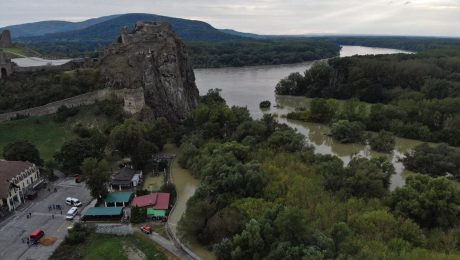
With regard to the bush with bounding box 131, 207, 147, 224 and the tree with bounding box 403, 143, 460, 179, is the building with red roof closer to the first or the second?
the bush with bounding box 131, 207, 147, 224

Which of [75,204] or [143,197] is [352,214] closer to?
[143,197]

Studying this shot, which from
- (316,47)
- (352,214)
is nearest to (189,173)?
(352,214)

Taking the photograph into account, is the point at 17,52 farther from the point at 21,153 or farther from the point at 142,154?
the point at 142,154

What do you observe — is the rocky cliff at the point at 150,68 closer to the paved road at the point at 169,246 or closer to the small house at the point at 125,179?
the small house at the point at 125,179

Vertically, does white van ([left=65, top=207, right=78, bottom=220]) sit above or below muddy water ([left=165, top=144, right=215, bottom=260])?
above

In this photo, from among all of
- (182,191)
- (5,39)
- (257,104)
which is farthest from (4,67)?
(257,104)

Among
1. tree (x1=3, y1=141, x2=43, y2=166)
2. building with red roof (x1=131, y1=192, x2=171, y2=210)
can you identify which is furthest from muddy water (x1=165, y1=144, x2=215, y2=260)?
tree (x1=3, y1=141, x2=43, y2=166)
